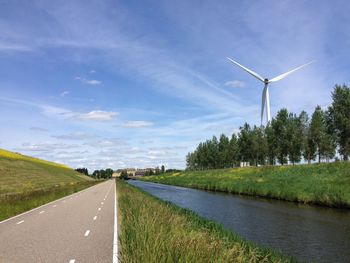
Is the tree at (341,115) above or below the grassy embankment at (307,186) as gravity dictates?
above

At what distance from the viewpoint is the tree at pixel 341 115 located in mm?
54031

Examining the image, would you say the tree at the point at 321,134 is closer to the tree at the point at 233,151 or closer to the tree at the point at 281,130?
the tree at the point at 281,130

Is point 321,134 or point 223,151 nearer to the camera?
point 321,134

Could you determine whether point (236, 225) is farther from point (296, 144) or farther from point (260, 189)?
point (296, 144)

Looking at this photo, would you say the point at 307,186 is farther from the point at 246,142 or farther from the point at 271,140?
the point at 246,142

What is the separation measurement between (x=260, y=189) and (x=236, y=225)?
22.7 m

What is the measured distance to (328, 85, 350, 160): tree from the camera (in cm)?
5403

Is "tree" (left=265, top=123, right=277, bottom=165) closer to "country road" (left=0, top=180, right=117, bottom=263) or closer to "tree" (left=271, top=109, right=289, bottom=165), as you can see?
"tree" (left=271, top=109, right=289, bottom=165)

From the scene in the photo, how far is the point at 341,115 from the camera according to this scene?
54094 mm

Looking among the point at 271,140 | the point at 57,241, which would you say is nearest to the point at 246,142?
the point at 271,140

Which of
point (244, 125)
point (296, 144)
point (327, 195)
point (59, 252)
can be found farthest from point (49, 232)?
point (244, 125)

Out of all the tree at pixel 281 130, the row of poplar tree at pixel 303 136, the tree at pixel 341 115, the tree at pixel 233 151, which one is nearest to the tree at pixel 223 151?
the tree at pixel 233 151

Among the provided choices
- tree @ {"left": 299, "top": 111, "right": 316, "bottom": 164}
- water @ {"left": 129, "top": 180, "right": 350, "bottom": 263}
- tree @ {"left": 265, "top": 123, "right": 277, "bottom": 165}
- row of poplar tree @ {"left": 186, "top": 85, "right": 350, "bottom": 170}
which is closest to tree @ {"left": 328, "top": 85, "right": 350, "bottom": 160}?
row of poplar tree @ {"left": 186, "top": 85, "right": 350, "bottom": 170}

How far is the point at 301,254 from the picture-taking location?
15086 mm
